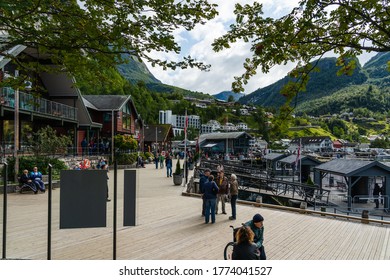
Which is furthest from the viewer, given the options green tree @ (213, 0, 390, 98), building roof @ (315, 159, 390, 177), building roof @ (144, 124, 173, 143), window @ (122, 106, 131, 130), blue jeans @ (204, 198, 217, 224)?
building roof @ (144, 124, 173, 143)

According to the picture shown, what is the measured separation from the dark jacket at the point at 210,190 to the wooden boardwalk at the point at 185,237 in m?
0.97

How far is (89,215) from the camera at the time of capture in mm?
6215

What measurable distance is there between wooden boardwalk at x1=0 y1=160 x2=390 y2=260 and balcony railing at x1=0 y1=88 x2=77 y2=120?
9.86 meters

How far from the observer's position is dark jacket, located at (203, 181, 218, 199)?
34.6ft

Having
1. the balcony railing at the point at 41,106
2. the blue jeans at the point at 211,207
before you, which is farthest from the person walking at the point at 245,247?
the balcony railing at the point at 41,106

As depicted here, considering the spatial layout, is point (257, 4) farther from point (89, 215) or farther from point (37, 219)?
point (37, 219)

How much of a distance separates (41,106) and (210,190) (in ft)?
64.1

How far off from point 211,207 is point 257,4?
7241 mm

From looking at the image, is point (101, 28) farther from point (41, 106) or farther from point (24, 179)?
point (41, 106)

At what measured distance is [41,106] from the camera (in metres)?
24.8

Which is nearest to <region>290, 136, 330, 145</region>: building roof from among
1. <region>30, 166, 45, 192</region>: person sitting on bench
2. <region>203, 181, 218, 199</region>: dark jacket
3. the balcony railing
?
the balcony railing

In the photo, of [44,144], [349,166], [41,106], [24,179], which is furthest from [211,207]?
[41,106]

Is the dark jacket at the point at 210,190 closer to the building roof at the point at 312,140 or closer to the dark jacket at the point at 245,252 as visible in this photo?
the dark jacket at the point at 245,252

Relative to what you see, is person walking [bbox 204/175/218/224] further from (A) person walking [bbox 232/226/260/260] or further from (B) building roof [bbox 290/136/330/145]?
(B) building roof [bbox 290/136/330/145]
